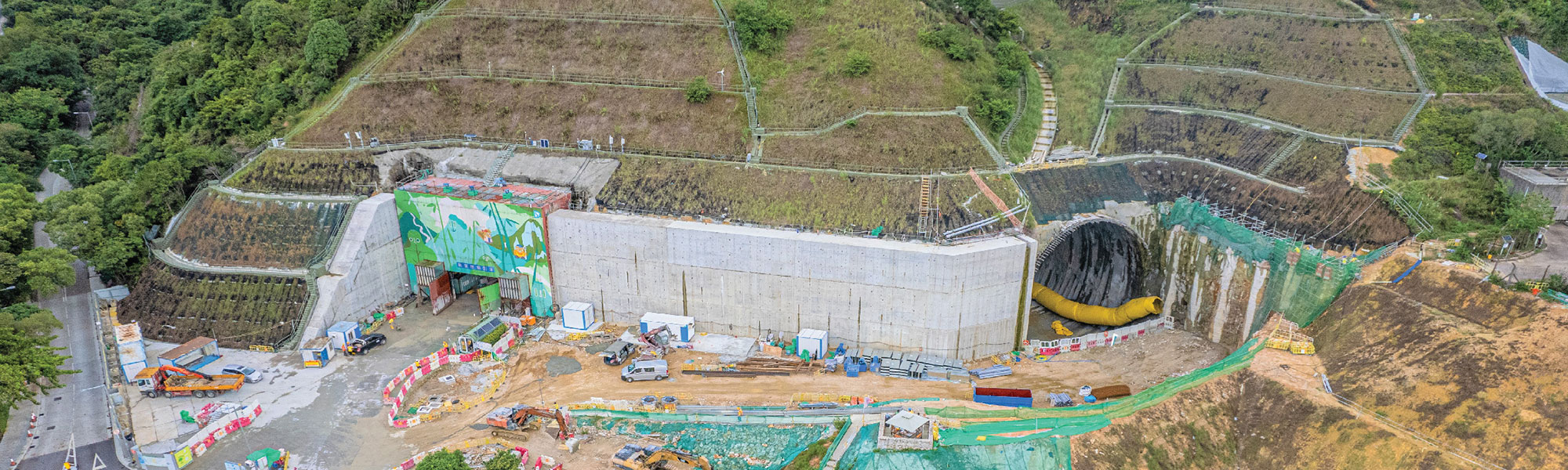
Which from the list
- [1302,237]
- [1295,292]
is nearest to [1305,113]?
[1302,237]

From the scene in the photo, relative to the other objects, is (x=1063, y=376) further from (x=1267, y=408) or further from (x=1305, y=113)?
(x=1305, y=113)

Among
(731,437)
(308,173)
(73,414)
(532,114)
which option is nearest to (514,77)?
(532,114)

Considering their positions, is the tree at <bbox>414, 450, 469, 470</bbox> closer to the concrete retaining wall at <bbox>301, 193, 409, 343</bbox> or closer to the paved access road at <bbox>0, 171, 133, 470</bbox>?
the paved access road at <bbox>0, 171, 133, 470</bbox>

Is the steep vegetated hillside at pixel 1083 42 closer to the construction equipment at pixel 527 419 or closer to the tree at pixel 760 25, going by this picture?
the tree at pixel 760 25

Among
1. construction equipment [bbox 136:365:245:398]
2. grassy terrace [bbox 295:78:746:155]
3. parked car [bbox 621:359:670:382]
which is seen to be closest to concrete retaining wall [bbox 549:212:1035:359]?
parked car [bbox 621:359:670:382]

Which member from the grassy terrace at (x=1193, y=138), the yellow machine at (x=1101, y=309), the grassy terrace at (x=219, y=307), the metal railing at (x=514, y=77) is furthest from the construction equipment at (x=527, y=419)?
the grassy terrace at (x=1193, y=138)
